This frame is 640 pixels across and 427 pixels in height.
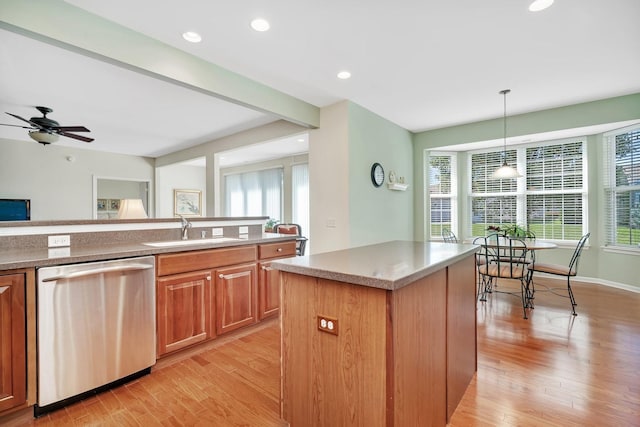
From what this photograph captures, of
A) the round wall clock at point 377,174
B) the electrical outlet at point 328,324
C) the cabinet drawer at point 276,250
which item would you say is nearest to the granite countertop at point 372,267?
the electrical outlet at point 328,324

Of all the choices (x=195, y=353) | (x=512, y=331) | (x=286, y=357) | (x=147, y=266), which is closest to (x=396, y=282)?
(x=286, y=357)

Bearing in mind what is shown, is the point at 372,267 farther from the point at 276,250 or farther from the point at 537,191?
the point at 537,191

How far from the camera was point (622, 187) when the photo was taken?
14.2 ft

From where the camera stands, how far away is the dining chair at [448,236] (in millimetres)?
5160

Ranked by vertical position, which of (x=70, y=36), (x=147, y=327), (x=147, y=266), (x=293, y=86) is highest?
(x=293, y=86)

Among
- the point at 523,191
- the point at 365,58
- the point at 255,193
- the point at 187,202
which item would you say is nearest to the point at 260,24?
the point at 365,58

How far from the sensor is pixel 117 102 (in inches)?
150

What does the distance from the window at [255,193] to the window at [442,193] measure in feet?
11.4

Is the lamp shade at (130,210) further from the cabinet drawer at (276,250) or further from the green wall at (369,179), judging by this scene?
the green wall at (369,179)

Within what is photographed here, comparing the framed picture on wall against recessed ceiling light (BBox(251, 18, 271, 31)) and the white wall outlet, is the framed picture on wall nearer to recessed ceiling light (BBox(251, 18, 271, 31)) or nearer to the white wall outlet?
the white wall outlet

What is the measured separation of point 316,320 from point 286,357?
11.6 inches

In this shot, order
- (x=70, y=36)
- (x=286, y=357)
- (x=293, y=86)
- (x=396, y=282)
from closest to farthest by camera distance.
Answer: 1. (x=396, y=282)
2. (x=286, y=357)
3. (x=70, y=36)
4. (x=293, y=86)

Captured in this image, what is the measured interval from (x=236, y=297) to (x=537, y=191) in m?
5.23

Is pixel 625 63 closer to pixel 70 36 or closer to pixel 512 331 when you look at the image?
pixel 512 331
